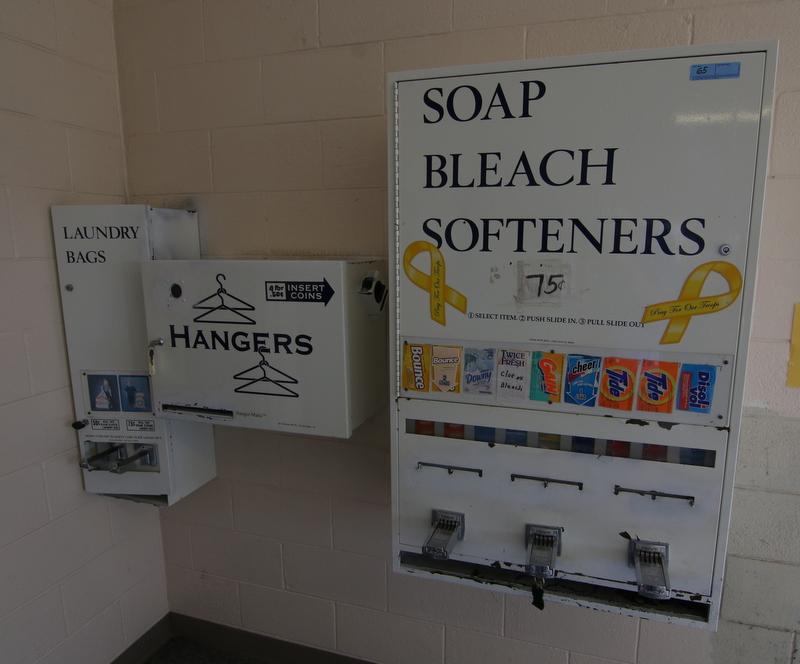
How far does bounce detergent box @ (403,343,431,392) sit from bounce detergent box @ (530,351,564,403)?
0.22m

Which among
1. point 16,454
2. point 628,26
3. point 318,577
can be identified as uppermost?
point 628,26

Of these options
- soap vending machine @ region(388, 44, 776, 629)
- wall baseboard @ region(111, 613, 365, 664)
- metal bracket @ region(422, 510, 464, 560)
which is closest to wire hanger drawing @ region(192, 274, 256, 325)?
soap vending machine @ region(388, 44, 776, 629)

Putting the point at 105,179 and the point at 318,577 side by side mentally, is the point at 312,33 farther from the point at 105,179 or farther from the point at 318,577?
the point at 318,577

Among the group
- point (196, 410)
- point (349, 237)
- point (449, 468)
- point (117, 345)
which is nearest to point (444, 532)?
point (449, 468)

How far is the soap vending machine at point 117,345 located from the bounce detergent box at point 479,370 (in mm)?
907

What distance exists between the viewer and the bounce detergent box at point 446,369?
1117 millimetres

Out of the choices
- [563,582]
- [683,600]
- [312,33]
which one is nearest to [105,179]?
[312,33]

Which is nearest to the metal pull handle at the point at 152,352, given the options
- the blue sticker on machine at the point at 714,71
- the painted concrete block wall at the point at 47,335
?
the painted concrete block wall at the point at 47,335

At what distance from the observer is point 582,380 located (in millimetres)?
1044

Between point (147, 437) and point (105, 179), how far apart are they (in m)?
0.78

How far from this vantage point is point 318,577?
1701mm

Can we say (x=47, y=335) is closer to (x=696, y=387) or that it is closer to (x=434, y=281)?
(x=434, y=281)

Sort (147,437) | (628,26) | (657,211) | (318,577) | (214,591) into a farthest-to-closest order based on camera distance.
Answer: (214,591) < (318,577) < (147,437) < (628,26) < (657,211)

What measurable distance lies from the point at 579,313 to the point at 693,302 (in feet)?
0.64
